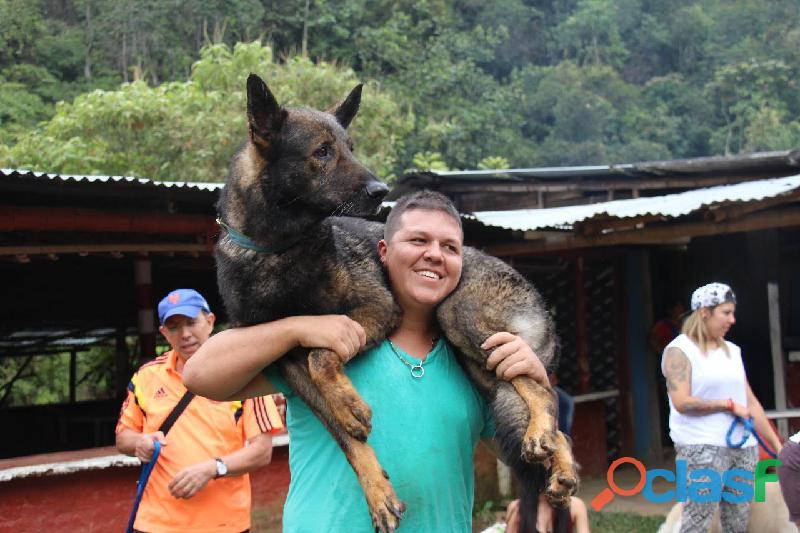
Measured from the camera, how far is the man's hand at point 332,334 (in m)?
2.61

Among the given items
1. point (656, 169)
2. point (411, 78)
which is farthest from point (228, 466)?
point (411, 78)

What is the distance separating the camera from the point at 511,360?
8.89 feet

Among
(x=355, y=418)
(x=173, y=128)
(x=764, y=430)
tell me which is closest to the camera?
(x=355, y=418)

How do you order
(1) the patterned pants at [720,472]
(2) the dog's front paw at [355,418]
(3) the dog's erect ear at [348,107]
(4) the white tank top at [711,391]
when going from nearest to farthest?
(2) the dog's front paw at [355,418] → (3) the dog's erect ear at [348,107] → (1) the patterned pants at [720,472] → (4) the white tank top at [711,391]

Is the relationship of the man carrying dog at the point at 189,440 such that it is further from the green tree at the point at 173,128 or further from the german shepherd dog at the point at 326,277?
the green tree at the point at 173,128

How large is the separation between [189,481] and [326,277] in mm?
1966

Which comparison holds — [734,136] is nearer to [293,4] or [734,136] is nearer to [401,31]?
[401,31]

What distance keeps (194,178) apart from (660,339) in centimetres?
920

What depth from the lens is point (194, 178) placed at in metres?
16.6

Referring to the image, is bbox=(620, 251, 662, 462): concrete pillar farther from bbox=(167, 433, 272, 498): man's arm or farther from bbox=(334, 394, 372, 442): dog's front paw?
bbox=(334, 394, 372, 442): dog's front paw

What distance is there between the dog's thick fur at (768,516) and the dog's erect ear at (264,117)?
454 cm

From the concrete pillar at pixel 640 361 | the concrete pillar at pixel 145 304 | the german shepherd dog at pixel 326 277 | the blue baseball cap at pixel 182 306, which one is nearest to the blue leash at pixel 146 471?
the blue baseball cap at pixel 182 306

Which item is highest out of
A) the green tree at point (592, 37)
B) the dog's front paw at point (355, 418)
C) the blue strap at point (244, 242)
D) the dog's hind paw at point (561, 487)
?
the green tree at point (592, 37)

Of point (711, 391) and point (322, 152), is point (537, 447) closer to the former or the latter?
point (322, 152)
